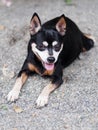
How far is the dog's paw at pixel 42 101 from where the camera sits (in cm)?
475

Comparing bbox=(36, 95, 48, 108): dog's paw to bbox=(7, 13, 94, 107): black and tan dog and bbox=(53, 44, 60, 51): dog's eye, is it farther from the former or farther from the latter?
bbox=(53, 44, 60, 51): dog's eye

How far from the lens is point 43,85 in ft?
16.9

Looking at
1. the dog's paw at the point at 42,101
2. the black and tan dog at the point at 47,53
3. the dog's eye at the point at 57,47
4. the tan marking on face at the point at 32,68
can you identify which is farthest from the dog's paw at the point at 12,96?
the dog's eye at the point at 57,47

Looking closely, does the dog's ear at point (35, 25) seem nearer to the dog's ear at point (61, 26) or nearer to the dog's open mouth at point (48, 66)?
the dog's ear at point (61, 26)

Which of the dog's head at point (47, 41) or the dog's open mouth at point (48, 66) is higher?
the dog's head at point (47, 41)

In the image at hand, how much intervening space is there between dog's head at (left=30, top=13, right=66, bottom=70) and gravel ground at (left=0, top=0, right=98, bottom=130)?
429 millimetres

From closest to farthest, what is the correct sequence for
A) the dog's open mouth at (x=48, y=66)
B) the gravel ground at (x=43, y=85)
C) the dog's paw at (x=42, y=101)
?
the gravel ground at (x=43, y=85), the dog's paw at (x=42, y=101), the dog's open mouth at (x=48, y=66)

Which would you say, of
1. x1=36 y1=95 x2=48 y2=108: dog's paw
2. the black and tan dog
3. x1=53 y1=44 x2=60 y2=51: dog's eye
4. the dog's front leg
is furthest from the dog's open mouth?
x1=36 y1=95 x2=48 y2=108: dog's paw

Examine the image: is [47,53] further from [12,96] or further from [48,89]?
Result: [12,96]

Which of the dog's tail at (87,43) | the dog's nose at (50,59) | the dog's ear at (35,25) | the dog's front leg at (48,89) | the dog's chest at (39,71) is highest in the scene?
the dog's ear at (35,25)

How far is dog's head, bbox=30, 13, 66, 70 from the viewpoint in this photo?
4.80 m

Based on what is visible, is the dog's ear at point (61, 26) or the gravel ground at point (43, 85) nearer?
the gravel ground at point (43, 85)

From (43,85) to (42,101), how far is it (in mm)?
429

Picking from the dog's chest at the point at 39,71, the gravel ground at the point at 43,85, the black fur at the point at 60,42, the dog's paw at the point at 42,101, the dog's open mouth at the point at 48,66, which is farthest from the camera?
the dog's chest at the point at 39,71
